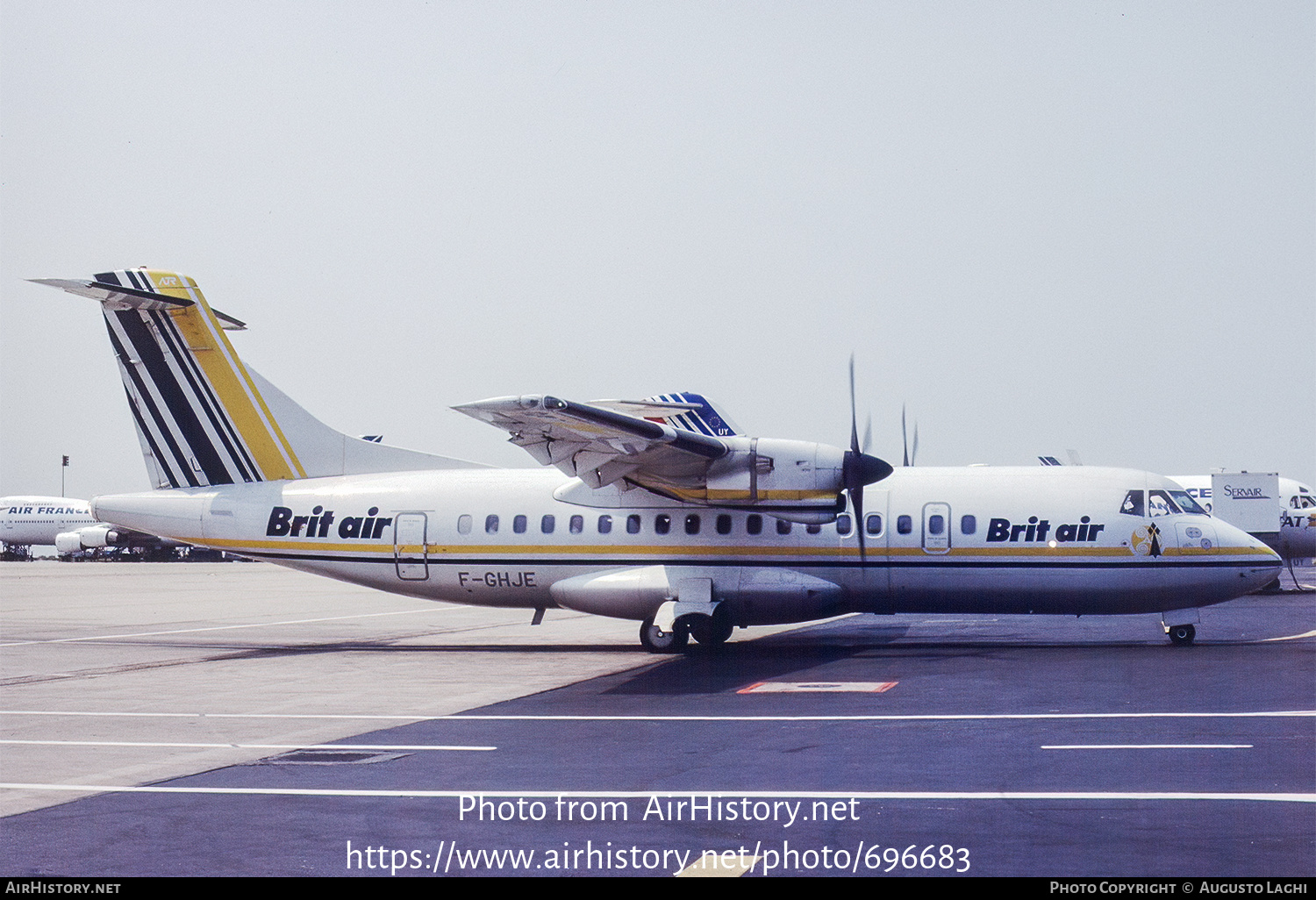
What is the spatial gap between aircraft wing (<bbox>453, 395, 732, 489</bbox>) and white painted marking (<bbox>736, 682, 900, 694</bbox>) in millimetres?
4074

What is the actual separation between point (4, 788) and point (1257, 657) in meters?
16.3

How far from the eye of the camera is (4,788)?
386 inches

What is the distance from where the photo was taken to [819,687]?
1575cm

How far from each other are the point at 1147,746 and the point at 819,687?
17.9 ft

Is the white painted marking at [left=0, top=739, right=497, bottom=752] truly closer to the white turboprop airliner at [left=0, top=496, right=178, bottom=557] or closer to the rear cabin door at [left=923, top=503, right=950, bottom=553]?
the rear cabin door at [left=923, top=503, right=950, bottom=553]

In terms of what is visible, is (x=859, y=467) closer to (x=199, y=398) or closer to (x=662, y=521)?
(x=662, y=521)

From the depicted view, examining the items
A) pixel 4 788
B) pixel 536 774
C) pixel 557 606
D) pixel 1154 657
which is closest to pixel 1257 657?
pixel 1154 657

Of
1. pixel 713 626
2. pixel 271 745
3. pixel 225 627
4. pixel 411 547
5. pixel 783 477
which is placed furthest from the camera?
pixel 225 627

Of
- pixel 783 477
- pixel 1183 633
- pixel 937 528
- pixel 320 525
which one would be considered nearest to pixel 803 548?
pixel 783 477

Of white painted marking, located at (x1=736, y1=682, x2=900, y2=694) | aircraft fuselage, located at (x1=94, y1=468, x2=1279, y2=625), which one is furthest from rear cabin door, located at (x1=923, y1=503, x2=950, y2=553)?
white painted marking, located at (x1=736, y1=682, x2=900, y2=694)

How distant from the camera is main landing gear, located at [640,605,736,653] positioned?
20.0 m

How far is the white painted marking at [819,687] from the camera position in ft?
50.4

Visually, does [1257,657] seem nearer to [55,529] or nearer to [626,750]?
[626,750]

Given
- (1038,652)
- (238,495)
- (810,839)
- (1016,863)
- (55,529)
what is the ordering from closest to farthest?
(1016,863), (810,839), (1038,652), (238,495), (55,529)
